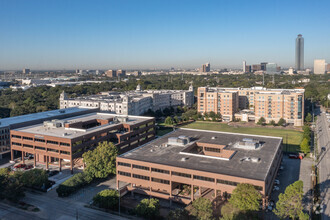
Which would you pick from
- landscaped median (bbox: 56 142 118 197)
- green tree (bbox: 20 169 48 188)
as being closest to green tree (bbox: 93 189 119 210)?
landscaped median (bbox: 56 142 118 197)

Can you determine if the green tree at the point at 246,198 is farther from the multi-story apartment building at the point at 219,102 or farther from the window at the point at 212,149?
the multi-story apartment building at the point at 219,102

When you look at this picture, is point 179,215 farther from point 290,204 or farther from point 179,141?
point 179,141

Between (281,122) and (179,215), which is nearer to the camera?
(179,215)

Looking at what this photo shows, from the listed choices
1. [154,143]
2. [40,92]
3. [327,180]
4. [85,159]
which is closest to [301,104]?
[327,180]

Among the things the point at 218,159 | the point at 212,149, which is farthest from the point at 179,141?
the point at 218,159

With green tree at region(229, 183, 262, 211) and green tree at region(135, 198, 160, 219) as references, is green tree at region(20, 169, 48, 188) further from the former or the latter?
green tree at region(229, 183, 262, 211)

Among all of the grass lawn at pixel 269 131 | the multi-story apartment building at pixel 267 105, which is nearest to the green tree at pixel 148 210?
the grass lawn at pixel 269 131

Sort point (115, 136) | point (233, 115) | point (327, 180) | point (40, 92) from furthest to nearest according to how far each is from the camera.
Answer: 1. point (40, 92)
2. point (233, 115)
3. point (115, 136)
4. point (327, 180)

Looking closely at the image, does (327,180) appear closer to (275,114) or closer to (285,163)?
(285,163)
